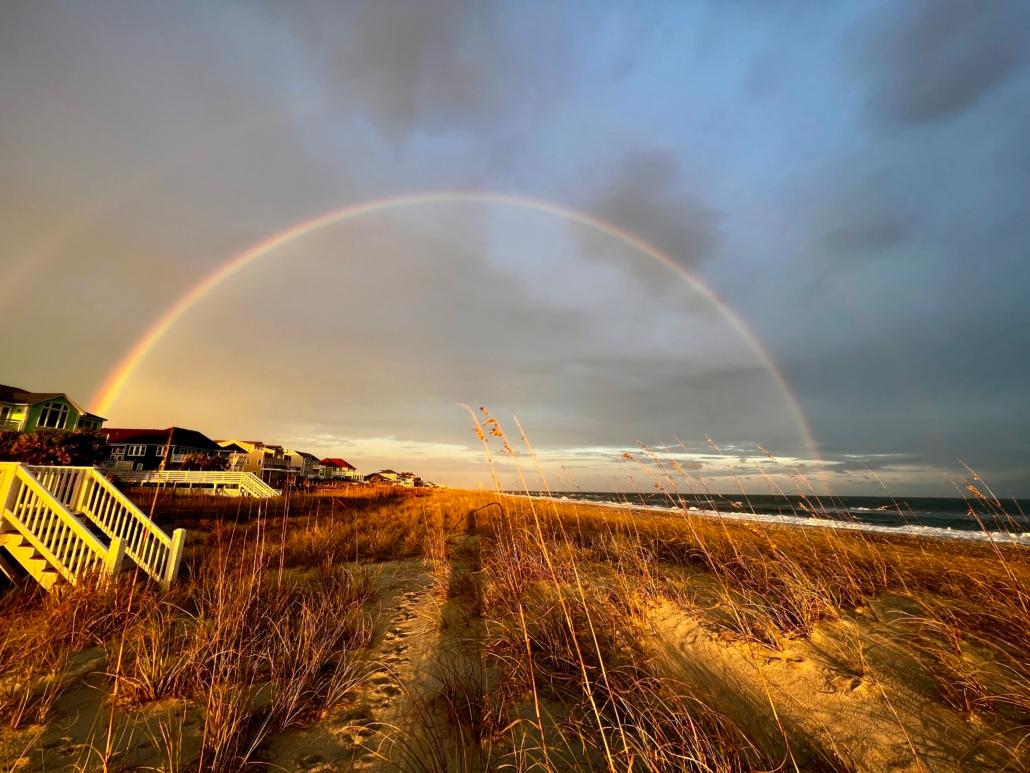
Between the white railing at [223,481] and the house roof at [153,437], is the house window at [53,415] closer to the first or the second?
the house roof at [153,437]

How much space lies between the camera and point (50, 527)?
7203 mm

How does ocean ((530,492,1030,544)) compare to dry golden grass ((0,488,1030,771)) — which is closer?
dry golden grass ((0,488,1030,771))

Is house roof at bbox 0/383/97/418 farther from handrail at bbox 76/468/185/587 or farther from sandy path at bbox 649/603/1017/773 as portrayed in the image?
sandy path at bbox 649/603/1017/773

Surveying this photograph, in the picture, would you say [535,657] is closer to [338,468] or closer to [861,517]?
[861,517]

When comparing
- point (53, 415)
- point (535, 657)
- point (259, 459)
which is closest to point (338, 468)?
point (259, 459)

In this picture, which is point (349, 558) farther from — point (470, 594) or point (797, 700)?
point (797, 700)

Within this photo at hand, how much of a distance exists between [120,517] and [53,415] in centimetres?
5503

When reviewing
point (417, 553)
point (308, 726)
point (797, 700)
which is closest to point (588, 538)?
point (417, 553)

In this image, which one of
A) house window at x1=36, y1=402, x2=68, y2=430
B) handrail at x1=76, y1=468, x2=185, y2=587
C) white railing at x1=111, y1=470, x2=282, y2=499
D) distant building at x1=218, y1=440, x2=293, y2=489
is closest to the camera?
handrail at x1=76, y1=468, x2=185, y2=587

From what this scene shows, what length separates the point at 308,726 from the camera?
3.82 metres

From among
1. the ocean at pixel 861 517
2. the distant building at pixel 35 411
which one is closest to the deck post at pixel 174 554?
the ocean at pixel 861 517

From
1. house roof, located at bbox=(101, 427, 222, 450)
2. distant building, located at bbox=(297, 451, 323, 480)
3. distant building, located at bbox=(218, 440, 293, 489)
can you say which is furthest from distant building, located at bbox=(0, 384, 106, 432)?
distant building, located at bbox=(297, 451, 323, 480)

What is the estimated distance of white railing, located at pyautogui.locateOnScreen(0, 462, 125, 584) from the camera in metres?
7.05

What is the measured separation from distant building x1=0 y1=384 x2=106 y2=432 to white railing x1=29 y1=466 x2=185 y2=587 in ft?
128
